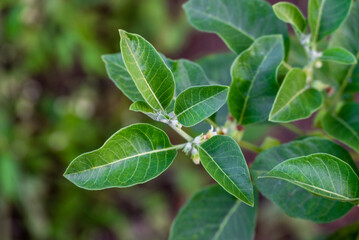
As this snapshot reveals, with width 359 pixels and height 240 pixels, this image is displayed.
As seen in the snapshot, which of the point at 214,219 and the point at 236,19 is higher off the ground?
the point at 236,19

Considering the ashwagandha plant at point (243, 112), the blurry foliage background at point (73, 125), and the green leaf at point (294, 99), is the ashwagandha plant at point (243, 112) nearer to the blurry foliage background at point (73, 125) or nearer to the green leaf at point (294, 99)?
the green leaf at point (294, 99)

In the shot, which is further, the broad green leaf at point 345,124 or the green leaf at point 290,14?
the broad green leaf at point 345,124

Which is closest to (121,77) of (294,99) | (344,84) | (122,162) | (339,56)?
(122,162)

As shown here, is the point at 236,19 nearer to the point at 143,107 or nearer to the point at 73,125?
the point at 143,107

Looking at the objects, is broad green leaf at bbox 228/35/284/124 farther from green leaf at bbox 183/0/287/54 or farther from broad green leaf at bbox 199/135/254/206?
broad green leaf at bbox 199/135/254/206

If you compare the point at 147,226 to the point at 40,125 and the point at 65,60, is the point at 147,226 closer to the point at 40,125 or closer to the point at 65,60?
the point at 40,125

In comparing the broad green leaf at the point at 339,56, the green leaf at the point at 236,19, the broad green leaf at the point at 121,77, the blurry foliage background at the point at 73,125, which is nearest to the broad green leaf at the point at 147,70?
the broad green leaf at the point at 121,77
